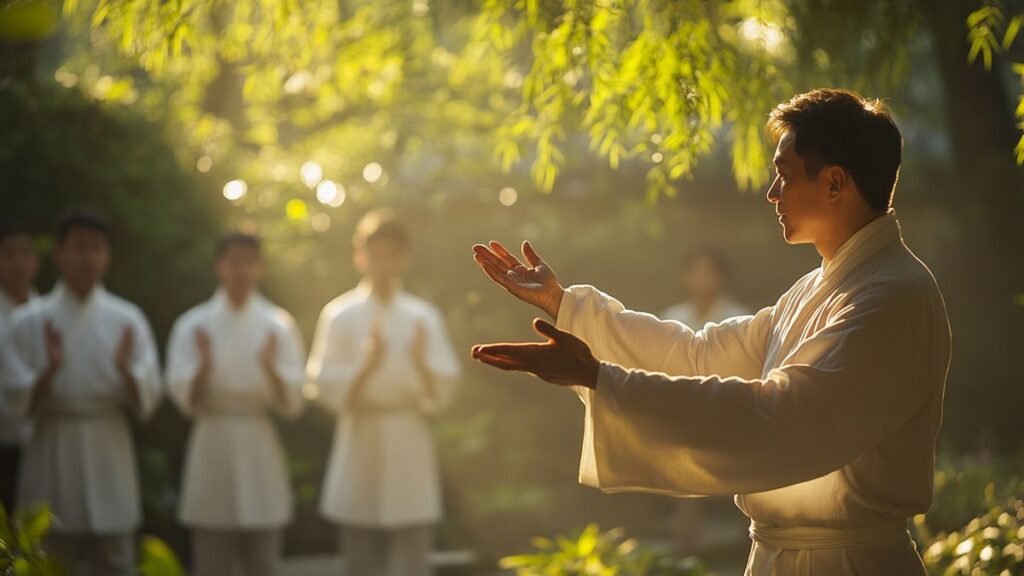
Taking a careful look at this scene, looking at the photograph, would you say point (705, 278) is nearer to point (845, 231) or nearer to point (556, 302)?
point (556, 302)

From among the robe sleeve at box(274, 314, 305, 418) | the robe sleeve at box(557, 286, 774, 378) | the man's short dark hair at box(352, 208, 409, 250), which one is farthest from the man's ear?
the robe sleeve at box(274, 314, 305, 418)

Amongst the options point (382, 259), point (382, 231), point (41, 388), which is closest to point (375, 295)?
point (382, 259)

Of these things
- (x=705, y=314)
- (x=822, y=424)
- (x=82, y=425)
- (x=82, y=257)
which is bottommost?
(x=822, y=424)

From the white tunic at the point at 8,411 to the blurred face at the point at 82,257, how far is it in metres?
0.34

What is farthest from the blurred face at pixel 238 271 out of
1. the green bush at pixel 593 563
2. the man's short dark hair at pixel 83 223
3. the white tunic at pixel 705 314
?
the green bush at pixel 593 563

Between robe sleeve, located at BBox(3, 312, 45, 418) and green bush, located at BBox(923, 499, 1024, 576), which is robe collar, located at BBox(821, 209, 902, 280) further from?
robe sleeve, located at BBox(3, 312, 45, 418)

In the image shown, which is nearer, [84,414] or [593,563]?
[593,563]

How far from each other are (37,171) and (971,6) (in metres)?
5.55

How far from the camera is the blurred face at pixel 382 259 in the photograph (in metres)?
7.60

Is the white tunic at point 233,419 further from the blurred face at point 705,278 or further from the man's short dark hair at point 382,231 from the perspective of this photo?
the blurred face at point 705,278

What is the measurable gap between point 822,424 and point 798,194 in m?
0.49

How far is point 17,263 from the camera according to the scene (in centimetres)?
785

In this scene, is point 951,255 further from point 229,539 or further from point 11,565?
point 11,565

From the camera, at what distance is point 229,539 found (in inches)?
301
